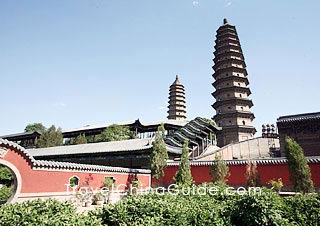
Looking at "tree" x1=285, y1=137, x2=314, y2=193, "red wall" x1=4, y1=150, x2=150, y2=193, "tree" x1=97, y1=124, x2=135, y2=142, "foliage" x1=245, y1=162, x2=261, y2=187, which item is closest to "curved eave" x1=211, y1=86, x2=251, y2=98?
"tree" x1=97, y1=124, x2=135, y2=142

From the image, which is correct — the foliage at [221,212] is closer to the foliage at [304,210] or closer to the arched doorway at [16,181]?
the foliage at [304,210]

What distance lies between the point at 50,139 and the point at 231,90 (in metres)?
27.6

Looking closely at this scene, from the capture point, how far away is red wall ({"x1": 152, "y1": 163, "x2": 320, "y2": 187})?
1544 cm

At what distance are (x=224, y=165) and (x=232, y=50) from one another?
22407 millimetres

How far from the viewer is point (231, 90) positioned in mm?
33812

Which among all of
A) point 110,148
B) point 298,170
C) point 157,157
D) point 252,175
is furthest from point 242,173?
point 110,148

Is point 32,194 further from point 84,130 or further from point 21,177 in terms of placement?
point 84,130

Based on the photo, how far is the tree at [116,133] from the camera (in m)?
33.5

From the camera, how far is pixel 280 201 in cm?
573

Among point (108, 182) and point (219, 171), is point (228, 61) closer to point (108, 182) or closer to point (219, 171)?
point (219, 171)

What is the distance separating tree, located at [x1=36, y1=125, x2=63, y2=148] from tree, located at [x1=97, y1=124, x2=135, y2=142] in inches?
333

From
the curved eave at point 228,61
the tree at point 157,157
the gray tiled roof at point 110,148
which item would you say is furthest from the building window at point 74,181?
the curved eave at point 228,61

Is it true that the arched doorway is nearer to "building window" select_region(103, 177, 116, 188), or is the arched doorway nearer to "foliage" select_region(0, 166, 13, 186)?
"building window" select_region(103, 177, 116, 188)

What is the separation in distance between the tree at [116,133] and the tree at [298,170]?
74.9ft
